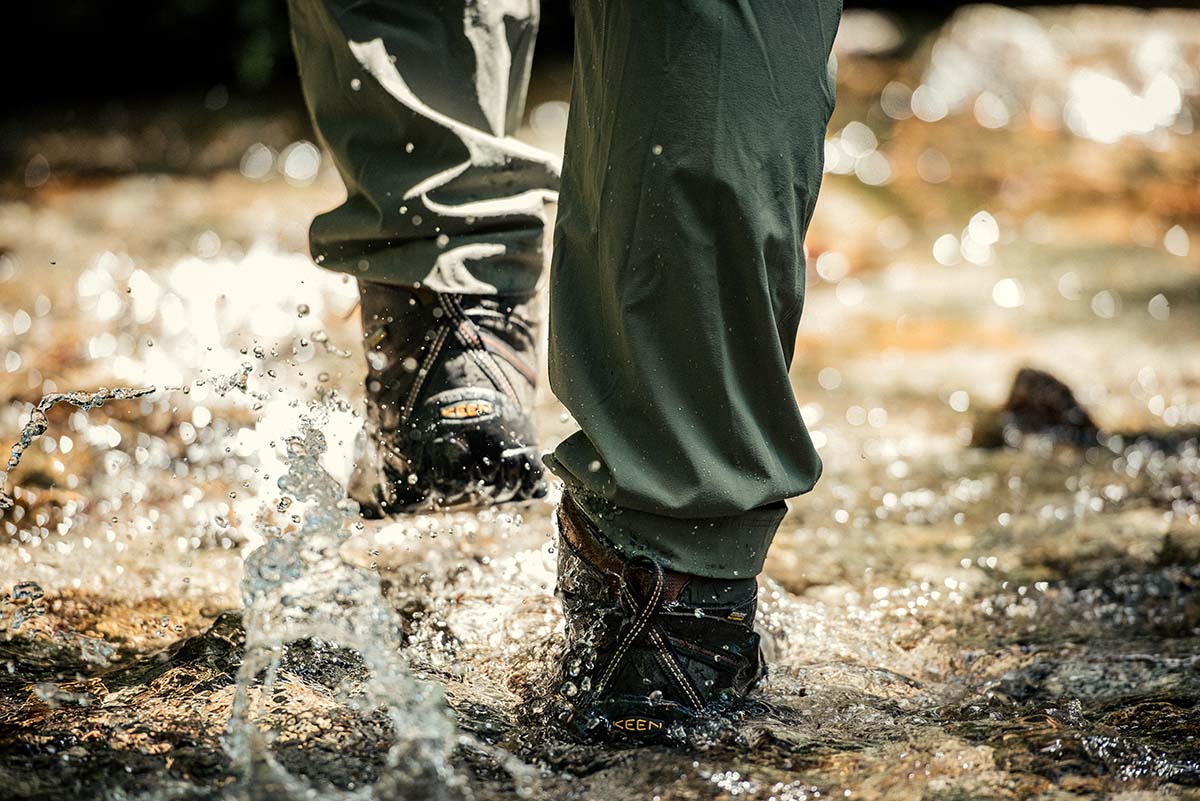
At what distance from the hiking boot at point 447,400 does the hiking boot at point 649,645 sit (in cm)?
32

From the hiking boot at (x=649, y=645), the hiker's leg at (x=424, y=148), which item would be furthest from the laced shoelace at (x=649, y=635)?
the hiker's leg at (x=424, y=148)

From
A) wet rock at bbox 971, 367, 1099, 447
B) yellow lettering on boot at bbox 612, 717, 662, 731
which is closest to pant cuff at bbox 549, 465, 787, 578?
yellow lettering on boot at bbox 612, 717, 662, 731

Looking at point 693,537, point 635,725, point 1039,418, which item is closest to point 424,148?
point 693,537

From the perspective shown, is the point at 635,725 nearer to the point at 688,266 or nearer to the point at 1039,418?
the point at 688,266

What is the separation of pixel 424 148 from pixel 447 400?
37 centimetres

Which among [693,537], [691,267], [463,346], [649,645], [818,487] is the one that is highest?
[691,267]

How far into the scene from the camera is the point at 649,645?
1323 millimetres

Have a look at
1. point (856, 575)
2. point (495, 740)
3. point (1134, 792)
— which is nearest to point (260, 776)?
point (495, 740)

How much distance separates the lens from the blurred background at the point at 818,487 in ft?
4.19

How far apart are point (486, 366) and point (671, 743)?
2.06 ft

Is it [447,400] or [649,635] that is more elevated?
[447,400]

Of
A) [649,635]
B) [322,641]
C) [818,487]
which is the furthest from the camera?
[818,487]

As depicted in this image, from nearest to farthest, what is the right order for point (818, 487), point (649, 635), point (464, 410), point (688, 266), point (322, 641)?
point (688, 266), point (649, 635), point (322, 641), point (464, 410), point (818, 487)

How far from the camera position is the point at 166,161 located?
450 centimetres
